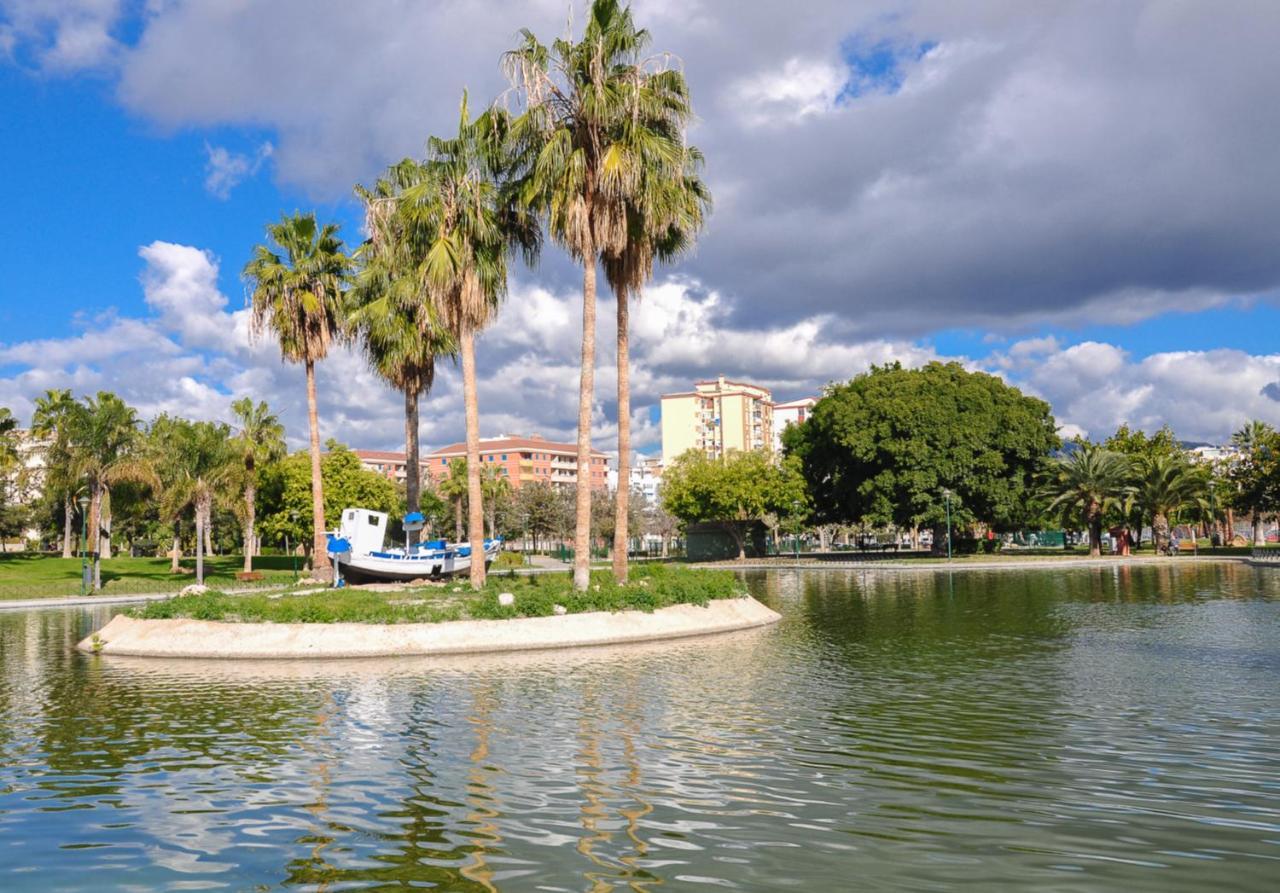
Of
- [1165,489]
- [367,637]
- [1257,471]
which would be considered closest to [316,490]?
[367,637]

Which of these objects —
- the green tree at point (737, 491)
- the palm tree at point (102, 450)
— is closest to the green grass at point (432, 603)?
the palm tree at point (102, 450)

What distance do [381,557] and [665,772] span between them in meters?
31.0

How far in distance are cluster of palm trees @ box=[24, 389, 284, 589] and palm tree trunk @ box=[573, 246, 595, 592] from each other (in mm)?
28929

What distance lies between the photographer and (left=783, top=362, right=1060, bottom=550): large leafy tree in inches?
2923

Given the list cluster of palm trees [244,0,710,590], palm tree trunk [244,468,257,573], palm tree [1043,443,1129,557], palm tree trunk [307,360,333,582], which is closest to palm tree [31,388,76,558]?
palm tree trunk [244,468,257,573]

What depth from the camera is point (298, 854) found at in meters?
8.14

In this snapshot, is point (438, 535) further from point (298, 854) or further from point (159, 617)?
point (298, 854)

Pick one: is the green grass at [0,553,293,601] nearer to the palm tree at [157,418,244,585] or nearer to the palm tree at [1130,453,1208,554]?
the palm tree at [157,418,244,585]

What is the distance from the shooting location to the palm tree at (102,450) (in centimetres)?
5547

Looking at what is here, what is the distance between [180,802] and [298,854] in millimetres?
2654

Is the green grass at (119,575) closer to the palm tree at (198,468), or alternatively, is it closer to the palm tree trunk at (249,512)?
the palm tree trunk at (249,512)

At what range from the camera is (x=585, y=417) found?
29219 millimetres

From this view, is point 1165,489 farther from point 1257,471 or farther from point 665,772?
point 665,772

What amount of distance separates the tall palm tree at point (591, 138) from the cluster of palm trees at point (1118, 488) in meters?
60.1
